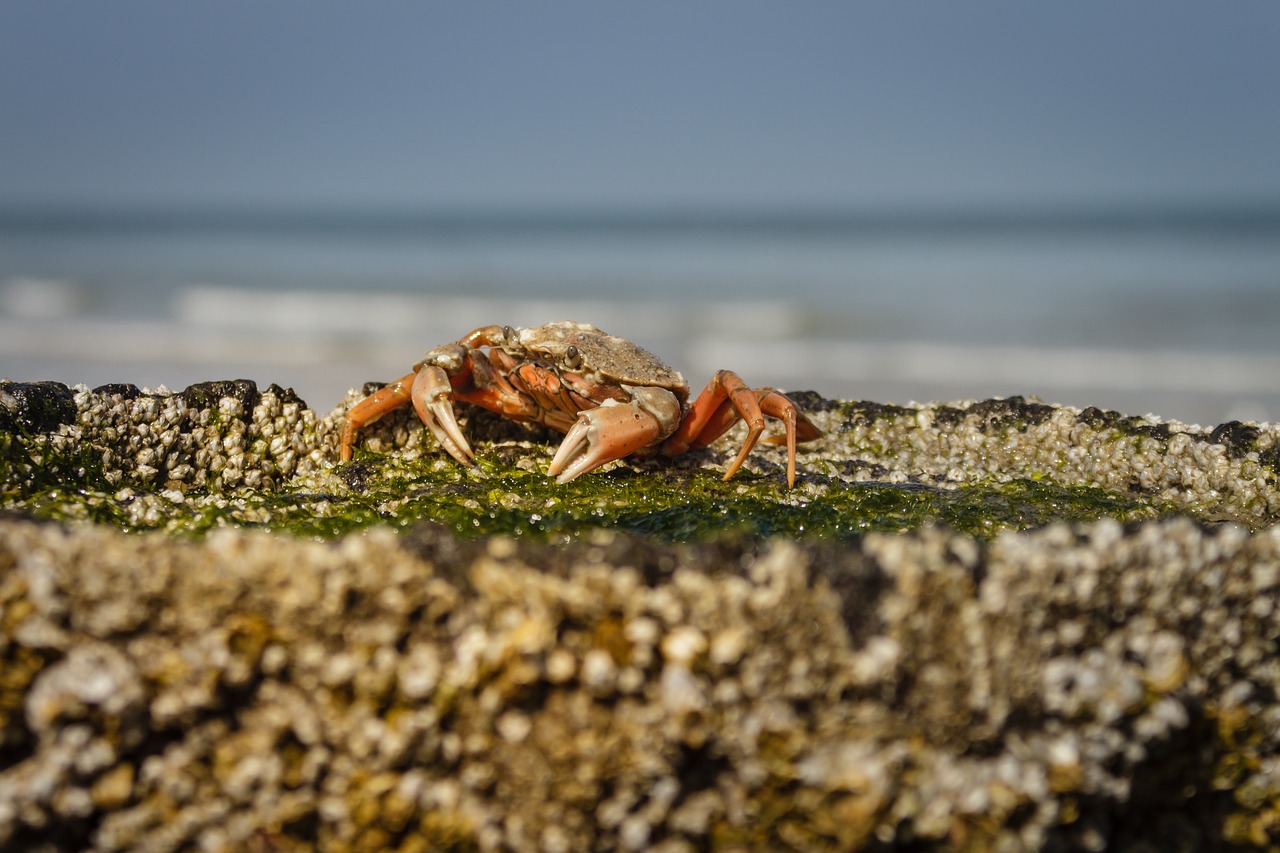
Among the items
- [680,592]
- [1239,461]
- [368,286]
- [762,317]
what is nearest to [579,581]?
[680,592]

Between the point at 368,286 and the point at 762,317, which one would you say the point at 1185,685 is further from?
the point at 368,286

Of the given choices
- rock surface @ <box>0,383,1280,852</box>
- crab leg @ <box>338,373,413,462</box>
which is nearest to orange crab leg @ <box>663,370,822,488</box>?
crab leg @ <box>338,373,413,462</box>

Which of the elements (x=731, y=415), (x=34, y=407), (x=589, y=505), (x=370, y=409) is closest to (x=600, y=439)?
(x=589, y=505)

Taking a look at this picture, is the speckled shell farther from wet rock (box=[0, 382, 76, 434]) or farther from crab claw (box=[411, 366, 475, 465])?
wet rock (box=[0, 382, 76, 434])

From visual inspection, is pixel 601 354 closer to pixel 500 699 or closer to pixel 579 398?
pixel 579 398

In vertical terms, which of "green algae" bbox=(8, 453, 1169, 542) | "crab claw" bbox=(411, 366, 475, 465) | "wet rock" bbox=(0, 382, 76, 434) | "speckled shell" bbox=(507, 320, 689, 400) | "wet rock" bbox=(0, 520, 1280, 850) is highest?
"speckled shell" bbox=(507, 320, 689, 400)

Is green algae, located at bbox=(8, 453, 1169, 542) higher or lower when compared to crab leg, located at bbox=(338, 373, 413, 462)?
lower

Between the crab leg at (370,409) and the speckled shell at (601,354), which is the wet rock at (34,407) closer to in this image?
the crab leg at (370,409)

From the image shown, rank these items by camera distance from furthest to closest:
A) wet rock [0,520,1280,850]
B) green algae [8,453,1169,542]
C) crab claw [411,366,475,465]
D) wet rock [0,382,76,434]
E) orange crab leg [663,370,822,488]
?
crab claw [411,366,475,465] < orange crab leg [663,370,822,488] < wet rock [0,382,76,434] < green algae [8,453,1169,542] < wet rock [0,520,1280,850]

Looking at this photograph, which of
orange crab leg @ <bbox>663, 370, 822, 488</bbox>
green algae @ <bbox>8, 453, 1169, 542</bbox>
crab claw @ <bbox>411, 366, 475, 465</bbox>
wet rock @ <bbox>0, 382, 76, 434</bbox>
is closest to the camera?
green algae @ <bbox>8, 453, 1169, 542</bbox>
